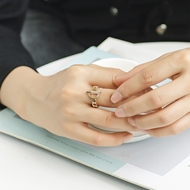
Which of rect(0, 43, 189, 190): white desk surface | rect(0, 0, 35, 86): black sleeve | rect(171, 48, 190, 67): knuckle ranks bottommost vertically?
rect(0, 43, 189, 190): white desk surface

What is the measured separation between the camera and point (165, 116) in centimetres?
48

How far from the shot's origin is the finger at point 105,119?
Result: 51 cm

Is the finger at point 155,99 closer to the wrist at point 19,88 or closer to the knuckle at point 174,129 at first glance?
the knuckle at point 174,129

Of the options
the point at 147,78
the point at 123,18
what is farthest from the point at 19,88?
the point at 123,18

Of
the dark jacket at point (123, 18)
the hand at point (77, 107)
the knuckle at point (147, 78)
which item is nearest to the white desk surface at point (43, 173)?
the hand at point (77, 107)

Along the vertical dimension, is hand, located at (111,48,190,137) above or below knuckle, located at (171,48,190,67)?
below

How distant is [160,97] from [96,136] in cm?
11

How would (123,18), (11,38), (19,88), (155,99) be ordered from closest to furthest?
(155,99) → (19,88) → (11,38) → (123,18)

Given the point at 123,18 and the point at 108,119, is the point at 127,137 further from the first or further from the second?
the point at 123,18

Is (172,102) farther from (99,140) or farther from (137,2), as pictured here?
(137,2)

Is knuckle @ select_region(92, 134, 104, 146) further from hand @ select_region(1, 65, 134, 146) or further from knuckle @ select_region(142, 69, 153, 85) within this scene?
knuckle @ select_region(142, 69, 153, 85)

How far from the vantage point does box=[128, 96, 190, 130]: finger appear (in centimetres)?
48

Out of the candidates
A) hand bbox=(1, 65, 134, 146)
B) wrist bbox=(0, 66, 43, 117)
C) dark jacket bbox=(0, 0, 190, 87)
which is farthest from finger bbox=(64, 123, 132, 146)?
dark jacket bbox=(0, 0, 190, 87)

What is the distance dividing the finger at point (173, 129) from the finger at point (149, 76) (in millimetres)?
61
